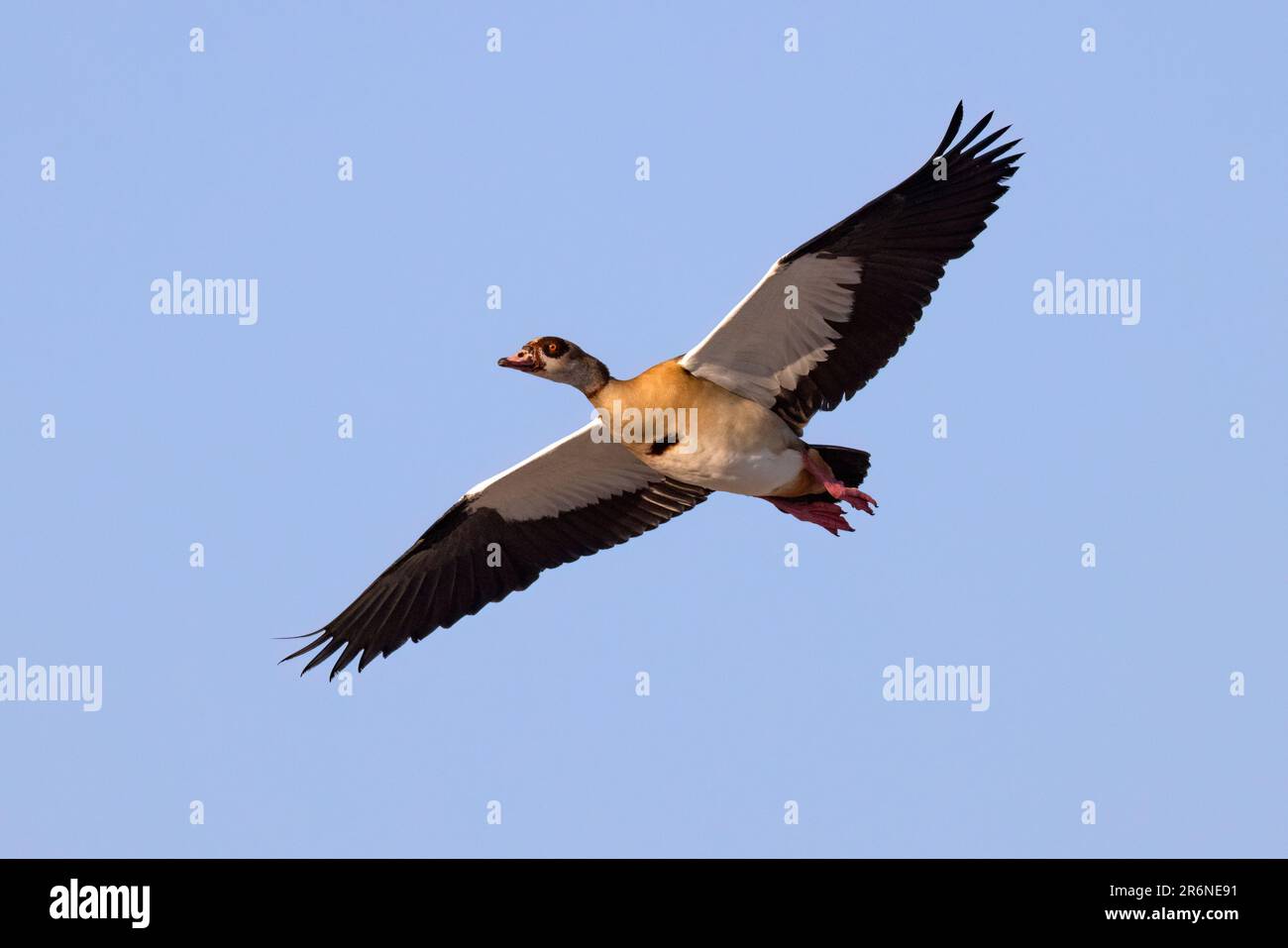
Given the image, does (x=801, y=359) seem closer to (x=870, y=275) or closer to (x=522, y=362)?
(x=870, y=275)

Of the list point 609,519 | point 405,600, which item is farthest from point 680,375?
point 405,600

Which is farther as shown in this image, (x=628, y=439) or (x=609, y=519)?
(x=609, y=519)

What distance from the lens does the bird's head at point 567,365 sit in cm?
1655

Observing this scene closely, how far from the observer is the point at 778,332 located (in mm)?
16391

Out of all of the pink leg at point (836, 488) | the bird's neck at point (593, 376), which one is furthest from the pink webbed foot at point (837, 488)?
the bird's neck at point (593, 376)

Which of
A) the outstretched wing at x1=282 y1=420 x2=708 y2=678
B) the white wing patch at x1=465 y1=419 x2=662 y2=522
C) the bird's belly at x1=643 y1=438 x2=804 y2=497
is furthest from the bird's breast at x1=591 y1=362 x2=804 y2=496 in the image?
the outstretched wing at x1=282 y1=420 x2=708 y2=678

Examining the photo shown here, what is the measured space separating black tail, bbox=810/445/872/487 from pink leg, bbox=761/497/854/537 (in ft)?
1.55

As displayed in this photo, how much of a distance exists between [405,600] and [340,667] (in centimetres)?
79

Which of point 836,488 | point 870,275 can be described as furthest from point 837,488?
point 870,275

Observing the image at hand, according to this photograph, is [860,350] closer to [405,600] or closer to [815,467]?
[815,467]

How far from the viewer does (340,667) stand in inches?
709

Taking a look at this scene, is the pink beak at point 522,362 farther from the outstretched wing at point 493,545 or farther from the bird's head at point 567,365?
the outstretched wing at point 493,545

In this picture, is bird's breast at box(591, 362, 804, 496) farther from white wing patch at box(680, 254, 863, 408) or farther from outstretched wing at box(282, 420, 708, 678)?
outstretched wing at box(282, 420, 708, 678)

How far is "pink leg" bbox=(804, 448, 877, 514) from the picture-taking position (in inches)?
641
